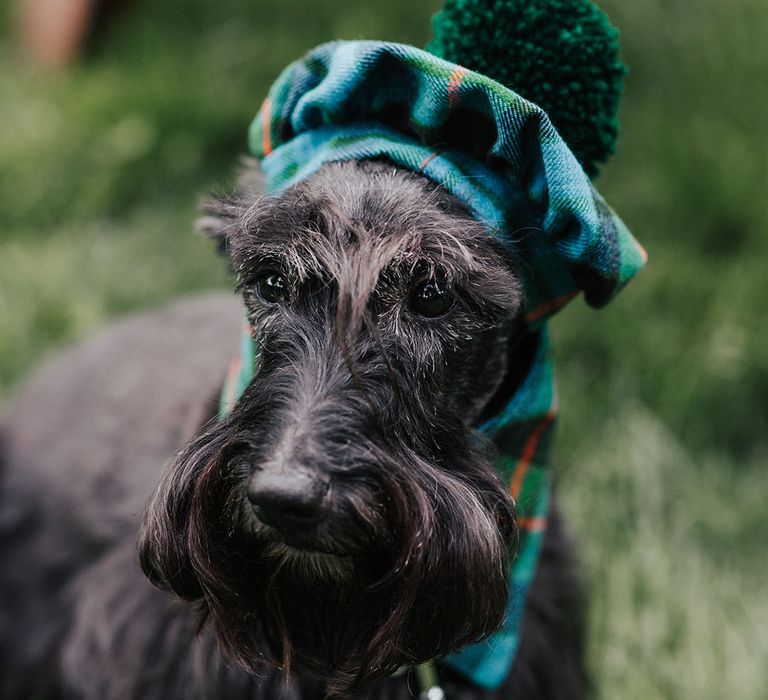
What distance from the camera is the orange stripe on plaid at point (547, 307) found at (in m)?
2.03

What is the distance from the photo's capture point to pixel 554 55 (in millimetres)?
1878

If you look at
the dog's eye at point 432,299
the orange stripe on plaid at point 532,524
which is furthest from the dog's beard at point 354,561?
the orange stripe on plaid at point 532,524

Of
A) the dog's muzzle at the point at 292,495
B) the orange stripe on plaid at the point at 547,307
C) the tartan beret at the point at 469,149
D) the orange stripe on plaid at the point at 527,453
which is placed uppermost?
the tartan beret at the point at 469,149

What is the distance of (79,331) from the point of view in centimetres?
407

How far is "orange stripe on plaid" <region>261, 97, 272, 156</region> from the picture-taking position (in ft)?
6.79

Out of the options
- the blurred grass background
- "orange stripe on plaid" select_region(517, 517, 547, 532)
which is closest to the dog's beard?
"orange stripe on plaid" select_region(517, 517, 547, 532)

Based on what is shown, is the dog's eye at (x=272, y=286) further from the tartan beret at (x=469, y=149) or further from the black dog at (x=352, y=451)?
the tartan beret at (x=469, y=149)

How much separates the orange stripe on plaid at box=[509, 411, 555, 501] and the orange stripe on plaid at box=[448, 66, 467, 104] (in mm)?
699

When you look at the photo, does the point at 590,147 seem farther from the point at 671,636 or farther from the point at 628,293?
the point at 628,293

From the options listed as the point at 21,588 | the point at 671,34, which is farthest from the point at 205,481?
the point at 671,34

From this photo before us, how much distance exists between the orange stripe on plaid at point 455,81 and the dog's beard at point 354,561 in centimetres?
60

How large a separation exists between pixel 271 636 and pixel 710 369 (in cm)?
235

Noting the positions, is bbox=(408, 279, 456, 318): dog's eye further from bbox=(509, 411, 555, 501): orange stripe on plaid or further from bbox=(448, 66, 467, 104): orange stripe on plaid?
bbox=(509, 411, 555, 501): orange stripe on plaid

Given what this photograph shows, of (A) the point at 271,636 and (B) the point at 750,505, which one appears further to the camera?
(B) the point at 750,505
